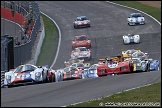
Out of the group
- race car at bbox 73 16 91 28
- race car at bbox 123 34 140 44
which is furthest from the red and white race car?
race car at bbox 73 16 91 28

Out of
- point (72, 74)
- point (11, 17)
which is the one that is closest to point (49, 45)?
point (11, 17)

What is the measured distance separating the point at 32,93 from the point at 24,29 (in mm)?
29172

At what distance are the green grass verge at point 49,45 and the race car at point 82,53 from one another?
1787 mm

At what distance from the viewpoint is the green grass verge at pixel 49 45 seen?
42.1 metres

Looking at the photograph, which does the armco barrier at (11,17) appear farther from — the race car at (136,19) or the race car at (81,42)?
the race car at (136,19)

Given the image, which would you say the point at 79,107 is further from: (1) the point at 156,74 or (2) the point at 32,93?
(1) the point at 156,74

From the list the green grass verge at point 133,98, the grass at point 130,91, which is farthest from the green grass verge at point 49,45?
the green grass verge at point 133,98

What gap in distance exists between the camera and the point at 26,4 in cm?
5584

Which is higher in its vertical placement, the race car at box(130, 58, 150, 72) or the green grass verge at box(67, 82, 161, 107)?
the race car at box(130, 58, 150, 72)

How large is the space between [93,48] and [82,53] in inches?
165

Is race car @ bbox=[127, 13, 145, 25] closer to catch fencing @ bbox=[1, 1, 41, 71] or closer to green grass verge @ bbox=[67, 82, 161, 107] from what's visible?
catch fencing @ bbox=[1, 1, 41, 71]

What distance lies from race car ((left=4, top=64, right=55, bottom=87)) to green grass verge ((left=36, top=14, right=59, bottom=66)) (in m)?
16.1

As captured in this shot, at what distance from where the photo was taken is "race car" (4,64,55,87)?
917 inches

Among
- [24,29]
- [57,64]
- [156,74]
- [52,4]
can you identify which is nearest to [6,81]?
[156,74]
